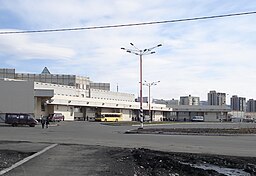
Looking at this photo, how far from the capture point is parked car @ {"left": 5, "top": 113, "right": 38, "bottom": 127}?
57188mm

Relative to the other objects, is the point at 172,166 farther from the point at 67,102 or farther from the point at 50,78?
the point at 50,78

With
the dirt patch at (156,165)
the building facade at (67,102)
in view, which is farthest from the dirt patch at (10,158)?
the building facade at (67,102)

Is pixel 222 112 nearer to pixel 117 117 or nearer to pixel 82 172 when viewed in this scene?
pixel 117 117

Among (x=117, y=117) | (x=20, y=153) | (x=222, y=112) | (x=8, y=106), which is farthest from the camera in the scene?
(x=222, y=112)

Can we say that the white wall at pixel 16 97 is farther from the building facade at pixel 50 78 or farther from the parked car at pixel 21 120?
the building facade at pixel 50 78

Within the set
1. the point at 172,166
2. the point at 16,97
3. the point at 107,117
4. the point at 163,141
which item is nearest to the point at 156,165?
the point at 172,166

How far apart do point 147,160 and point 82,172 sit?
3.54 metres

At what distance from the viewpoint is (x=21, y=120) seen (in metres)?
57.6

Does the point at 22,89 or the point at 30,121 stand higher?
the point at 22,89

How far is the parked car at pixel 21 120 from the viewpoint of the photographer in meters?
57.2

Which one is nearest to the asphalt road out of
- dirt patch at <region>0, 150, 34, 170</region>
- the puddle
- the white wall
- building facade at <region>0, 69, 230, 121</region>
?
the puddle

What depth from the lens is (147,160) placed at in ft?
49.4

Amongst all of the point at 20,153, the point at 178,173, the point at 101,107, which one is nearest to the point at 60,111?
the point at 101,107

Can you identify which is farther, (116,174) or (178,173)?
(178,173)
